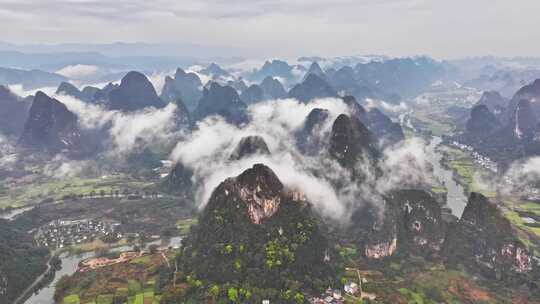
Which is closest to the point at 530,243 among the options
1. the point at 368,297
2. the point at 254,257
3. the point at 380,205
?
the point at 380,205

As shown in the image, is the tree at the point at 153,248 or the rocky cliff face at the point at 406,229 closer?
the rocky cliff face at the point at 406,229

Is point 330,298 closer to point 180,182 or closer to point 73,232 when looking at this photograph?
point 73,232

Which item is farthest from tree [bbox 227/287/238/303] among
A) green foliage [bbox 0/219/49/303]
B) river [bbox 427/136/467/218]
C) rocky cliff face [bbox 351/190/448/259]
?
river [bbox 427/136/467/218]

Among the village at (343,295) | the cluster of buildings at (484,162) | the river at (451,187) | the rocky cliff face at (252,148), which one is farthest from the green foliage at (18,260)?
the cluster of buildings at (484,162)

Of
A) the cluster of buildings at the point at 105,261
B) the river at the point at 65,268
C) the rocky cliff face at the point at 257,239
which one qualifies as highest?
the rocky cliff face at the point at 257,239

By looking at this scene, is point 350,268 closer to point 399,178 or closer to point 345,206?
point 345,206

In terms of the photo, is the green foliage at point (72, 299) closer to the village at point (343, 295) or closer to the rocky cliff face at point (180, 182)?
the village at point (343, 295)

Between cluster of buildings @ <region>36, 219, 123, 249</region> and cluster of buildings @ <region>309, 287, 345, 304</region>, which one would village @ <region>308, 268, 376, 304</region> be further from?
cluster of buildings @ <region>36, 219, 123, 249</region>
